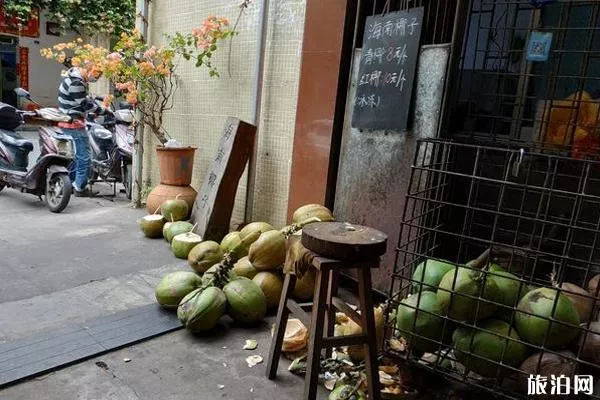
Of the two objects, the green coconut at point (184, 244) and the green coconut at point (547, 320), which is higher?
the green coconut at point (547, 320)

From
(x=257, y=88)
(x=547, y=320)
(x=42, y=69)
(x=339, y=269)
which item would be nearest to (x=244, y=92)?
(x=257, y=88)

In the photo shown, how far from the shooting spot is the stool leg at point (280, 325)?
8.45 ft

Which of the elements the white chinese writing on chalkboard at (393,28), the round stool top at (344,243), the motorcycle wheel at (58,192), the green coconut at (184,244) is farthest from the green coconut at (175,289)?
the motorcycle wheel at (58,192)

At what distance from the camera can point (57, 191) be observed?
19.4ft

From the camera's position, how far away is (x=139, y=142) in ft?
20.1

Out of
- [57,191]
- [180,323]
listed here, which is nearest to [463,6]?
[180,323]

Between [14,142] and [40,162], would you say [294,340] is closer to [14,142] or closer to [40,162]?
[40,162]

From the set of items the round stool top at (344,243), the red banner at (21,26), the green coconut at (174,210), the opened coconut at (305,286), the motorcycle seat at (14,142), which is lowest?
the opened coconut at (305,286)

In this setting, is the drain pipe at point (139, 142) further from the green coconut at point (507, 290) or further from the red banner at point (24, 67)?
the red banner at point (24, 67)

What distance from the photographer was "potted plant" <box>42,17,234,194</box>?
503 centimetres

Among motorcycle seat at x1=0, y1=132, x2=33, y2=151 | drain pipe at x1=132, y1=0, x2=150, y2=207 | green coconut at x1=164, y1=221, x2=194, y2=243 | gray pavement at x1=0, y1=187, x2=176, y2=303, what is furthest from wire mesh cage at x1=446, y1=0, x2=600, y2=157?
motorcycle seat at x1=0, y1=132, x2=33, y2=151

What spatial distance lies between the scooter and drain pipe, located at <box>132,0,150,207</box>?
80cm

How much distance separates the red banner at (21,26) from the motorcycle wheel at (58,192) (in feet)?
36.5

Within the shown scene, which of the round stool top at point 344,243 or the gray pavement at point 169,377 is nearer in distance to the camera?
the round stool top at point 344,243
